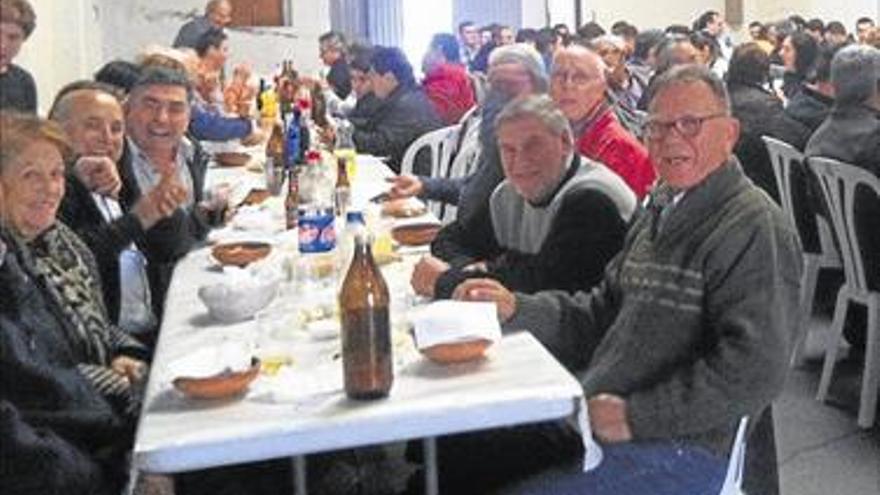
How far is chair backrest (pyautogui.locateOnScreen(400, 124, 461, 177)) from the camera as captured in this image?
532 cm

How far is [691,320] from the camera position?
84.5 inches

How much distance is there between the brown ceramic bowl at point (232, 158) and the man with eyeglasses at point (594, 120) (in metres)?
1.67

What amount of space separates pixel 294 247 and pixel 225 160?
6.86ft

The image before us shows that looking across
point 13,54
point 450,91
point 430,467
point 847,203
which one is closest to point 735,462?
point 430,467

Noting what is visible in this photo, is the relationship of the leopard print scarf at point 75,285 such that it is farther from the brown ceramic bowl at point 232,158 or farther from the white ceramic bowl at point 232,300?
the brown ceramic bowl at point 232,158

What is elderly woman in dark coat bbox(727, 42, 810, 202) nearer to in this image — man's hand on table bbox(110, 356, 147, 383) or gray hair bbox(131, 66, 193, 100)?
gray hair bbox(131, 66, 193, 100)

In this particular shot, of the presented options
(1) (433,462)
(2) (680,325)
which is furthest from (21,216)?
(2) (680,325)

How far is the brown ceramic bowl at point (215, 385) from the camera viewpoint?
189 centimetres

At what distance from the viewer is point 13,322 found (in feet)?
6.57

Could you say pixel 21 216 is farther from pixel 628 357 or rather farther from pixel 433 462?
pixel 628 357

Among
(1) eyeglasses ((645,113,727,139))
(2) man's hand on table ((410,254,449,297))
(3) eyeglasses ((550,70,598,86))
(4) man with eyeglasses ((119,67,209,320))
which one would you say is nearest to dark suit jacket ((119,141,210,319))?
(4) man with eyeglasses ((119,67,209,320))

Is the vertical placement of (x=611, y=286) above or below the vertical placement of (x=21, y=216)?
below

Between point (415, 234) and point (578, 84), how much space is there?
2.79 ft

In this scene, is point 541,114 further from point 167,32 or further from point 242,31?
point 242,31
